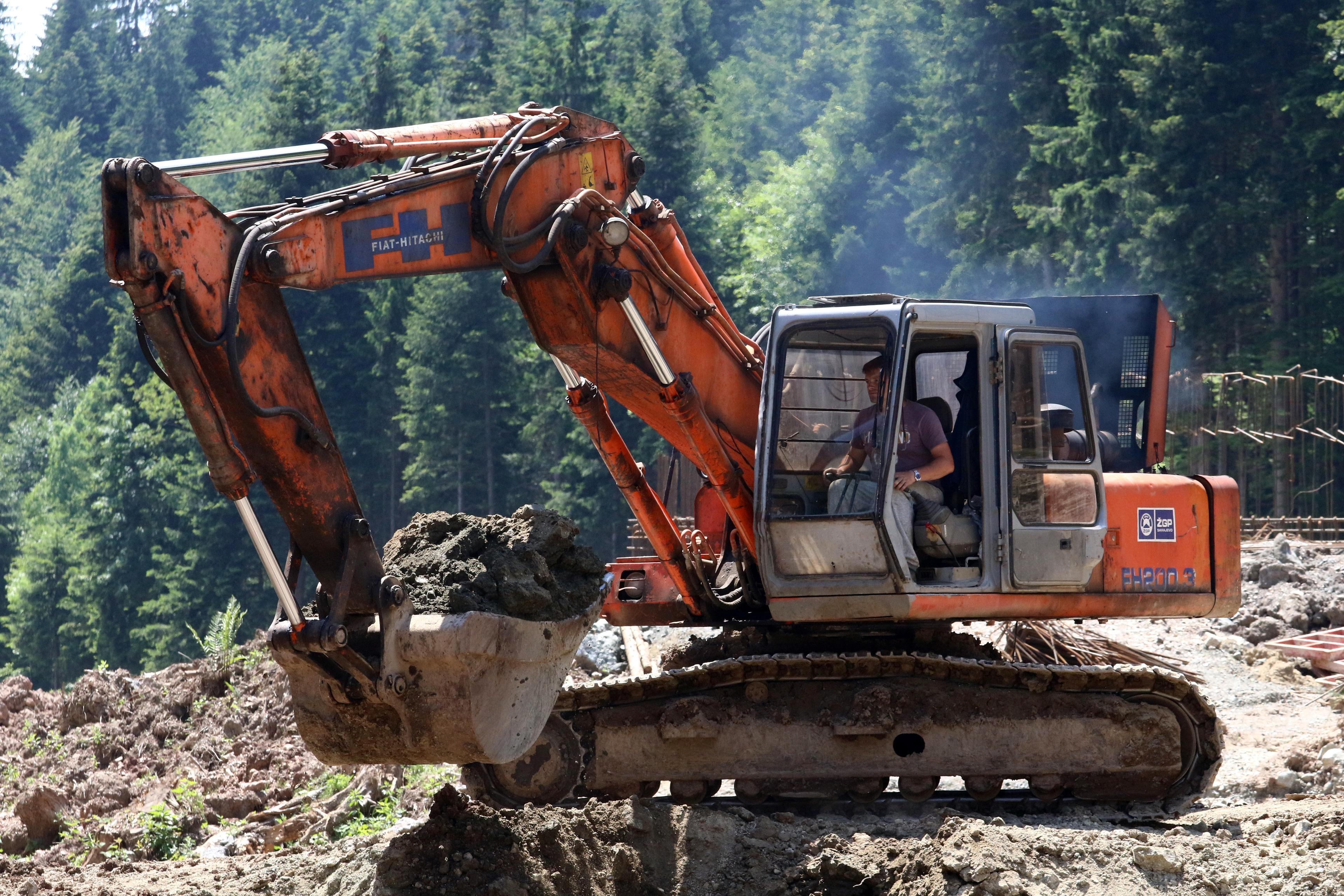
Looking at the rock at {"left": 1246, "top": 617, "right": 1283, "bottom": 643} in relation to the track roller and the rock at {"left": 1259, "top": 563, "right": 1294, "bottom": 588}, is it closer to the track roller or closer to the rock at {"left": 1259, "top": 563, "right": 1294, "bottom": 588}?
the rock at {"left": 1259, "top": 563, "right": 1294, "bottom": 588}

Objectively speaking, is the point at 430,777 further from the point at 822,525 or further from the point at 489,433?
the point at 489,433

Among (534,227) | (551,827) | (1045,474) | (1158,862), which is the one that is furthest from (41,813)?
(1158,862)

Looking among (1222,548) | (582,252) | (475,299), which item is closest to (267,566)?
(582,252)

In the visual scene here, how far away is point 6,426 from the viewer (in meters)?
68.0

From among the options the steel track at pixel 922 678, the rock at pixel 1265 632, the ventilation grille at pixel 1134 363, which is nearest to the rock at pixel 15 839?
the steel track at pixel 922 678

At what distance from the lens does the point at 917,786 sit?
8.66m

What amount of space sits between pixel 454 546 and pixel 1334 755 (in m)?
5.55

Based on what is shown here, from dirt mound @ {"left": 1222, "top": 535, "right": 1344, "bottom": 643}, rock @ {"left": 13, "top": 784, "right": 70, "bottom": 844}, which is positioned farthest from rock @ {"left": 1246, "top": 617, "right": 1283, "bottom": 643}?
rock @ {"left": 13, "top": 784, "right": 70, "bottom": 844}

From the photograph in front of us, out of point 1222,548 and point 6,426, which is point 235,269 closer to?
point 1222,548

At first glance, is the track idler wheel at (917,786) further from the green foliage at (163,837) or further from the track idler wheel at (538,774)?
the green foliage at (163,837)

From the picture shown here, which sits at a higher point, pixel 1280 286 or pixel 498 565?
pixel 498 565

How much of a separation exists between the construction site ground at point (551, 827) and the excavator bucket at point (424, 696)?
0.54m

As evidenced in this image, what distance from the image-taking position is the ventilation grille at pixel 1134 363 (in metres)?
10.9

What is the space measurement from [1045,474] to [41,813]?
6825 millimetres
